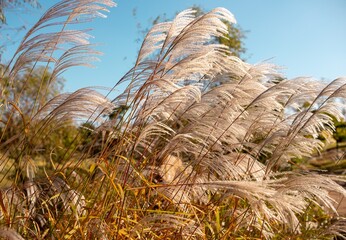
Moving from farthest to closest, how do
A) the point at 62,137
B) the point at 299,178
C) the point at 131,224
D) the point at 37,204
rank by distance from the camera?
the point at 62,137 → the point at 37,204 → the point at 131,224 → the point at 299,178

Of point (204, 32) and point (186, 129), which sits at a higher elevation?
point (204, 32)

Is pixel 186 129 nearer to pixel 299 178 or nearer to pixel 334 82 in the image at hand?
pixel 299 178

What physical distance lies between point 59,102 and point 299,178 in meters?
1.42

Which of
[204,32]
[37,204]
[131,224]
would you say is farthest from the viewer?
[37,204]

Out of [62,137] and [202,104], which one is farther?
[62,137]

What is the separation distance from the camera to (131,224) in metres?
2.65

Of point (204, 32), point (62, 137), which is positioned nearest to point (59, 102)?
point (204, 32)

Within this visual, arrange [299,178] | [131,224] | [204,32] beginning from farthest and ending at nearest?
[131,224] < [204,32] < [299,178]

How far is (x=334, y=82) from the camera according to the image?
8.30 feet

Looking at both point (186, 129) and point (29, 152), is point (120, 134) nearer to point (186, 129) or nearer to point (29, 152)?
point (186, 129)

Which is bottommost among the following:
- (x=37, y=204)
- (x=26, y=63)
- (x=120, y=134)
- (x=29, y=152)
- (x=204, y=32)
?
(x=37, y=204)

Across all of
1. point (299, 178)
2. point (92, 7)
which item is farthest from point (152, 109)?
point (299, 178)

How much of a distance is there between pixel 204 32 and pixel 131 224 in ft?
4.09

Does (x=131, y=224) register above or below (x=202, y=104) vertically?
below
